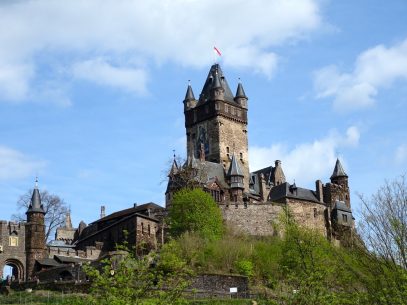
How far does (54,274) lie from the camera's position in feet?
189

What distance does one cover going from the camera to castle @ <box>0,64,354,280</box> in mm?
62750

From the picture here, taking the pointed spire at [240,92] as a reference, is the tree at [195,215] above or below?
below

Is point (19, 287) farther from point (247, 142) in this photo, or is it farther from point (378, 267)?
point (247, 142)

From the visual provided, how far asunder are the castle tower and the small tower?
934cm

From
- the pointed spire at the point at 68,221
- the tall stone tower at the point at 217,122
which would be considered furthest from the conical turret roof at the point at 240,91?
the pointed spire at the point at 68,221

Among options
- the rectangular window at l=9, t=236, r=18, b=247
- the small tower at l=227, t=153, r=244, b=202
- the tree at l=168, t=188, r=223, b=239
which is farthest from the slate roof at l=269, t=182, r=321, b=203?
the rectangular window at l=9, t=236, r=18, b=247

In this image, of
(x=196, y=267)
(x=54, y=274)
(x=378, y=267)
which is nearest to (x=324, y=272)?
(x=378, y=267)

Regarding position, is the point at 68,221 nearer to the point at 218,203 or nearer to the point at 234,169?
the point at 234,169

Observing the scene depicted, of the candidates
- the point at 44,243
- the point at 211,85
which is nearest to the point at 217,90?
the point at 211,85

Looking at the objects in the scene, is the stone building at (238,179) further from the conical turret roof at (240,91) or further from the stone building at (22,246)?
the stone building at (22,246)

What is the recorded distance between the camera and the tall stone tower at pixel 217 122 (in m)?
84.6

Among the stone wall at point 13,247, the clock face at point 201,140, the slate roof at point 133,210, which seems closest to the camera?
the stone wall at point 13,247

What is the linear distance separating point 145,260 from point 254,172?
62.9 metres

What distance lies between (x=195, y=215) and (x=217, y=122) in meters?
25.3
